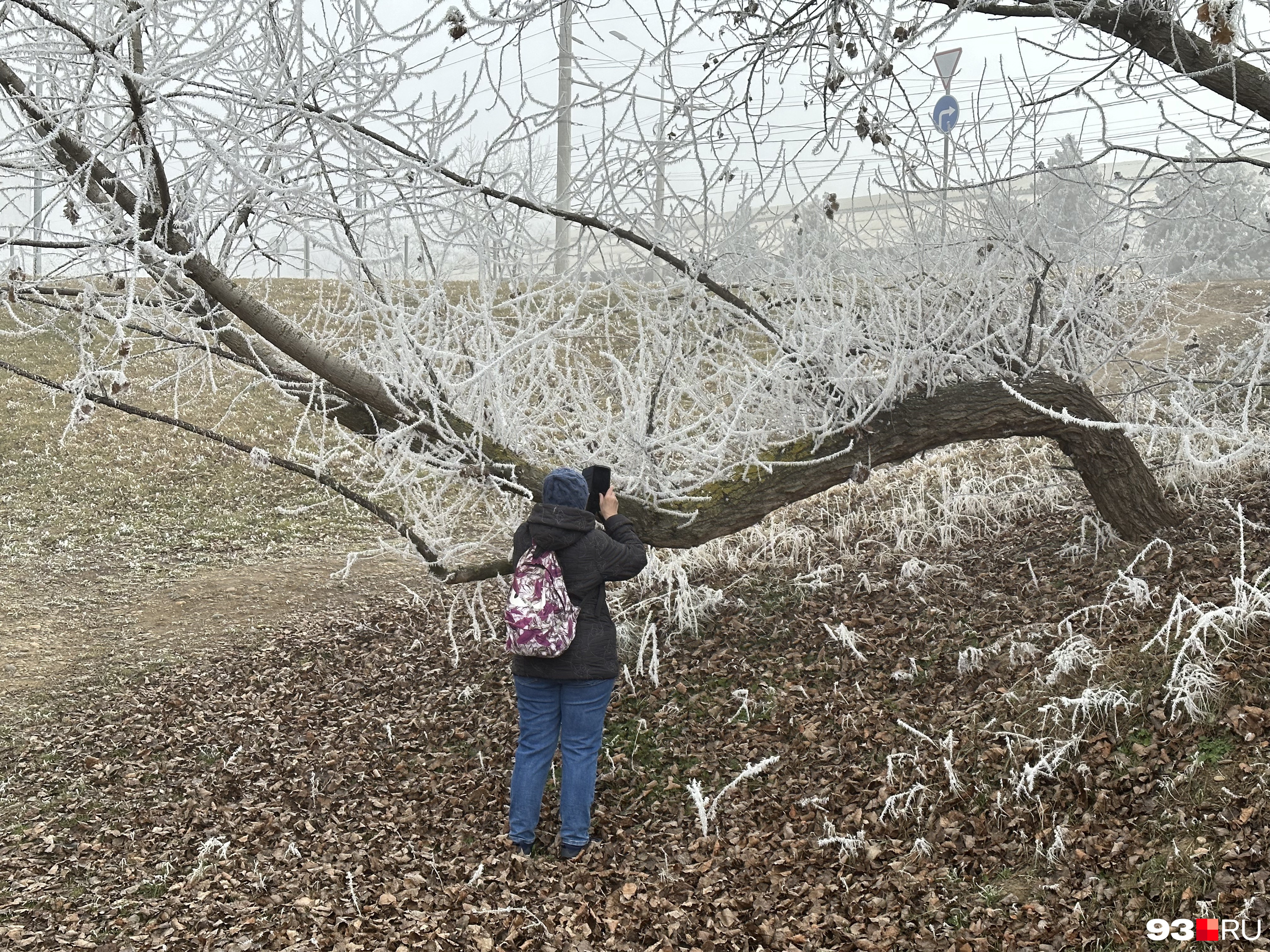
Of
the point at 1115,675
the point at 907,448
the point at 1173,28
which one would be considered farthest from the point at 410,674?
the point at 1173,28

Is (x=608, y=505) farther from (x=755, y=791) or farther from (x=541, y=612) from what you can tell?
(x=755, y=791)

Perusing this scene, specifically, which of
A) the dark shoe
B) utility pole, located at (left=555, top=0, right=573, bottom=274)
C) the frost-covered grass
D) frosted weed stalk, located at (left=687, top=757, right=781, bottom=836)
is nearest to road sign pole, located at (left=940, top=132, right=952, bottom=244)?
utility pole, located at (left=555, top=0, right=573, bottom=274)

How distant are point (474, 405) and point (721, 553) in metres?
2.79

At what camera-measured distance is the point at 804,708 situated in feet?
17.2

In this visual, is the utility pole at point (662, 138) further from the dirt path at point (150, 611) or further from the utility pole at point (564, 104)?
the dirt path at point (150, 611)

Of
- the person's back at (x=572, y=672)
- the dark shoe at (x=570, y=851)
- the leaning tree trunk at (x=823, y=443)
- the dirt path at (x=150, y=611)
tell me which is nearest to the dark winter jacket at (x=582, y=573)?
the person's back at (x=572, y=672)

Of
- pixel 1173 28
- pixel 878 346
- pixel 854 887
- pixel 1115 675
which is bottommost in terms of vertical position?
pixel 854 887

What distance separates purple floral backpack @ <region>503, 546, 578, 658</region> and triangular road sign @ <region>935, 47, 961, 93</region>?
2657mm

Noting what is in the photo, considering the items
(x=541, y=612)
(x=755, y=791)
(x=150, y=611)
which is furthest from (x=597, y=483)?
(x=150, y=611)

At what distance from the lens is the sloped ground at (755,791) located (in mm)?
3615

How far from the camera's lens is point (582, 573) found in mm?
4449

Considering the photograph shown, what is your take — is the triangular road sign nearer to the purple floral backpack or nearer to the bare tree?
the bare tree

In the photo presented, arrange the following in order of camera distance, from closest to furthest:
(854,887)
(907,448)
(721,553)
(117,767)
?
(854,887)
(907,448)
(117,767)
(721,553)

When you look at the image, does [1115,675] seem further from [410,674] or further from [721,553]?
[410,674]
